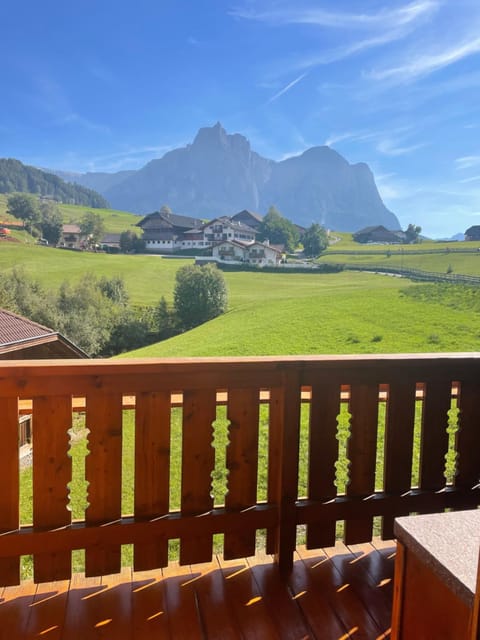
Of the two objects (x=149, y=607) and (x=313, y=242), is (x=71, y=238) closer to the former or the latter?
(x=313, y=242)

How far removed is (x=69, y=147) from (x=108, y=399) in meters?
40.1

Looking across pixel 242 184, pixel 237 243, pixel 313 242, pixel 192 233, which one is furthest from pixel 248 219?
pixel 242 184

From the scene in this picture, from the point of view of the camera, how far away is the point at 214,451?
160cm

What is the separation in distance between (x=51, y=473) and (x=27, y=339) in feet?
27.4

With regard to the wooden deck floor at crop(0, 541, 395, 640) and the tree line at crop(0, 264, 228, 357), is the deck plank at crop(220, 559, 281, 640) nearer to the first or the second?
the wooden deck floor at crop(0, 541, 395, 640)

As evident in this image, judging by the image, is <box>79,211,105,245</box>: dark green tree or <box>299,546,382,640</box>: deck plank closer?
<box>299,546,382,640</box>: deck plank

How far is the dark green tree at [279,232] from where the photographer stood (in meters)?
31.3

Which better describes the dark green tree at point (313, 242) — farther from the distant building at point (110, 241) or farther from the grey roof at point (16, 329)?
the grey roof at point (16, 329)

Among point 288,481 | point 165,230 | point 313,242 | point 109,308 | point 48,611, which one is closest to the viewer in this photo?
point 48,611

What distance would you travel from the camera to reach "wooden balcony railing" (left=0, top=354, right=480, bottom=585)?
4.68ft

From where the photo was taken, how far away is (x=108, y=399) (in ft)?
4.78

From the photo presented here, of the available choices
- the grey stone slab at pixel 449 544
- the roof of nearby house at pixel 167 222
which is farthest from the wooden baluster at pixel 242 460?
the roof of nearby house at pixel 167 222

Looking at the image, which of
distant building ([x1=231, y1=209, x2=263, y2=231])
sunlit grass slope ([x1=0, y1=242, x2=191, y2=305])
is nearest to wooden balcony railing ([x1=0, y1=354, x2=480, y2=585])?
sunlit grass slope ([x1=0, y1=242, x2=191, y2=305])

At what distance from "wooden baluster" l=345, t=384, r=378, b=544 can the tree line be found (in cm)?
1819
